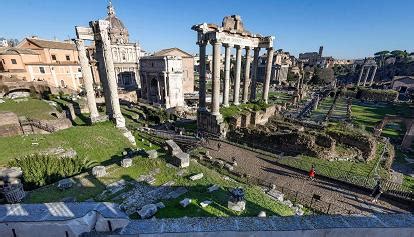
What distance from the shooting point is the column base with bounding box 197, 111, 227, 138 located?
23.1 meters

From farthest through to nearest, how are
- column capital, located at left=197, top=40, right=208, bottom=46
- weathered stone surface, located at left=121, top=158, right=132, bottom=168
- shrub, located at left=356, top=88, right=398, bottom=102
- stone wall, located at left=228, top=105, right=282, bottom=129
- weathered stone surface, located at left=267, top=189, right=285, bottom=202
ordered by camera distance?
shrub, located at left=356, top=88, right=398, bottom=102
stone wall, located at left=228, top=105, right=282, bottom=129
column capital, located at left=197, top=40, right=208, bottom=46
weathered stone surface, located at left=267, top=189, right=285, bottom=202
weathered stone surface, located at left=121, top=158, right=132, bottom=168

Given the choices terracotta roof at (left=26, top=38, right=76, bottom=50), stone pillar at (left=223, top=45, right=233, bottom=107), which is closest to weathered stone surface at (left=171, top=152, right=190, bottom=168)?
stone pillar at (left=223, top=45, right=233, bottom=107)

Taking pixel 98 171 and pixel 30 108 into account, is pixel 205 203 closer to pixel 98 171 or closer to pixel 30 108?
pixel 98 171

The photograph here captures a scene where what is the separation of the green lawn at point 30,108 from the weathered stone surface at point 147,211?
1905 centimetres

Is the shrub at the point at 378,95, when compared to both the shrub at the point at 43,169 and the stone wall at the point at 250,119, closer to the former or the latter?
the stone wall at the point at 250,119

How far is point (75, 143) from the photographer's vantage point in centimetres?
1605

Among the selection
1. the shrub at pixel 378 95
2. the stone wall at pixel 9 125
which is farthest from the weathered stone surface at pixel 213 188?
the shrub at pixel 378 95

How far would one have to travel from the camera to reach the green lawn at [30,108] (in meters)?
21.7

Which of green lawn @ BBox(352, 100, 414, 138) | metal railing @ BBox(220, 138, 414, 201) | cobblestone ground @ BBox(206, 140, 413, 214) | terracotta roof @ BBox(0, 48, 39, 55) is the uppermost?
terracotta roof @ BBox(0, 48, 39, 55)

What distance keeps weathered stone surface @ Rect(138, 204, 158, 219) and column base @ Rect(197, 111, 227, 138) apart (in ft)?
48.4

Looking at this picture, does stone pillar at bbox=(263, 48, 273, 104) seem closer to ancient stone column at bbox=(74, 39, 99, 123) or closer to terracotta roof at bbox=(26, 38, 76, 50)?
ancient stone column at bbox=(74, 39, 99, 123)

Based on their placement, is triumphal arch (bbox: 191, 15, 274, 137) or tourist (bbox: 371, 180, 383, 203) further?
triumphal arch (bbox: 191, 15, 274, 137)

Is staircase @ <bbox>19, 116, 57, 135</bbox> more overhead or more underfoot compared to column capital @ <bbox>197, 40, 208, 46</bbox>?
more underfoot

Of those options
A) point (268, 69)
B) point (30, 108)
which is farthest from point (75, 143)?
point (268, 69)
